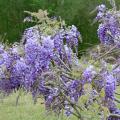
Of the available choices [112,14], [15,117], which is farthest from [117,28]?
[15,117]

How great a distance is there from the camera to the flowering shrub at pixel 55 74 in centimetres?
365

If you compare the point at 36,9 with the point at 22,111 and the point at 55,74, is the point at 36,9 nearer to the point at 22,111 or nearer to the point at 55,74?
the point at 22,111

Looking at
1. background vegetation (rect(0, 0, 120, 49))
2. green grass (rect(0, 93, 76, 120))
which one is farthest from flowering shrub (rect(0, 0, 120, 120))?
background vegetation (rect(0, 0, 120, 49))

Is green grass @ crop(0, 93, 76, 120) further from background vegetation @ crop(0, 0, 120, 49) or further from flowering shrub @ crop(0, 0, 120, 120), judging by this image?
background vegetation @ crop(0, 0, 120, 49)

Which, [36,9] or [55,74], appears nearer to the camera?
[55,74]

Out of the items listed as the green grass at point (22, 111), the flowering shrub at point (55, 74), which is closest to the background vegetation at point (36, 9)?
the green grass at point (22, 111)

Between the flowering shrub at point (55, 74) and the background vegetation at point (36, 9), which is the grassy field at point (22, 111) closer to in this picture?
the flowering shrub at point (55, 74)

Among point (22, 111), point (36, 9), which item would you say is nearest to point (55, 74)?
point (22, 111)

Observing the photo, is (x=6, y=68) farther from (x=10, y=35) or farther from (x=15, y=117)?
(x=10, y=35)

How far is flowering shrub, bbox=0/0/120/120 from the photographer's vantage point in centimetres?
365

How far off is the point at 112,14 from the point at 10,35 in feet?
56.6

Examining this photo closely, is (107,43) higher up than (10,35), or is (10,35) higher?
(10,35)

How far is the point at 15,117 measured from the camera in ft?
31.2

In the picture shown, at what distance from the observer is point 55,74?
144 inches
